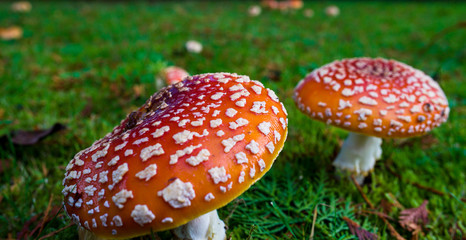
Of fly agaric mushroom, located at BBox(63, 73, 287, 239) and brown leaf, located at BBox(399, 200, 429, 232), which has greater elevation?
fly agaric mushroom, located at BBox(63, 73, 287, 239)

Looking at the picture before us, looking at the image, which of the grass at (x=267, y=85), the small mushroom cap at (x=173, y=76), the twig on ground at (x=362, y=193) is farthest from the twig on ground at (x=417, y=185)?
the small mushroom cap at (x=173, y=76)

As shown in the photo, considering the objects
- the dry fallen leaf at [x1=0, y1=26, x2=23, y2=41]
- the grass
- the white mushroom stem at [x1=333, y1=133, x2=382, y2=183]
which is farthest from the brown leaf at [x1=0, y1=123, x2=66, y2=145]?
the dry fallen leaf at [x1=0, y1=26, x2=23, y2=41]

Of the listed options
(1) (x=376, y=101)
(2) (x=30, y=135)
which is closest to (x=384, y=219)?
(1) (x=376, y=101)

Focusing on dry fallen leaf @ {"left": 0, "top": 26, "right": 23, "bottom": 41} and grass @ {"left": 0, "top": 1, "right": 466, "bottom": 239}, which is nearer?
grass @ {"left": 0, "top": 1, "right": 466, "bottom": 239}

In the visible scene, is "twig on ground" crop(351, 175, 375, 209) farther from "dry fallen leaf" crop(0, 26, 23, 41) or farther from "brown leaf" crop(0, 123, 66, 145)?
"dry fallen leaf" crop(0, 26, 23, 41)

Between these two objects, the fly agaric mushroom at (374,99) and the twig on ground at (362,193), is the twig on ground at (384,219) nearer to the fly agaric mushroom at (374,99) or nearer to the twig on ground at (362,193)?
the twig on ground at (362,193)

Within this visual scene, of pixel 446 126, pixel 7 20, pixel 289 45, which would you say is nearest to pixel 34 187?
pixel 446 126

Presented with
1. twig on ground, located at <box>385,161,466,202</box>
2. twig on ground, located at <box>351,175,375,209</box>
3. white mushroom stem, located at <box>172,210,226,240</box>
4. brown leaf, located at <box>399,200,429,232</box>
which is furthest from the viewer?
twig on ground, located at <box>385,161,466,202</box>
